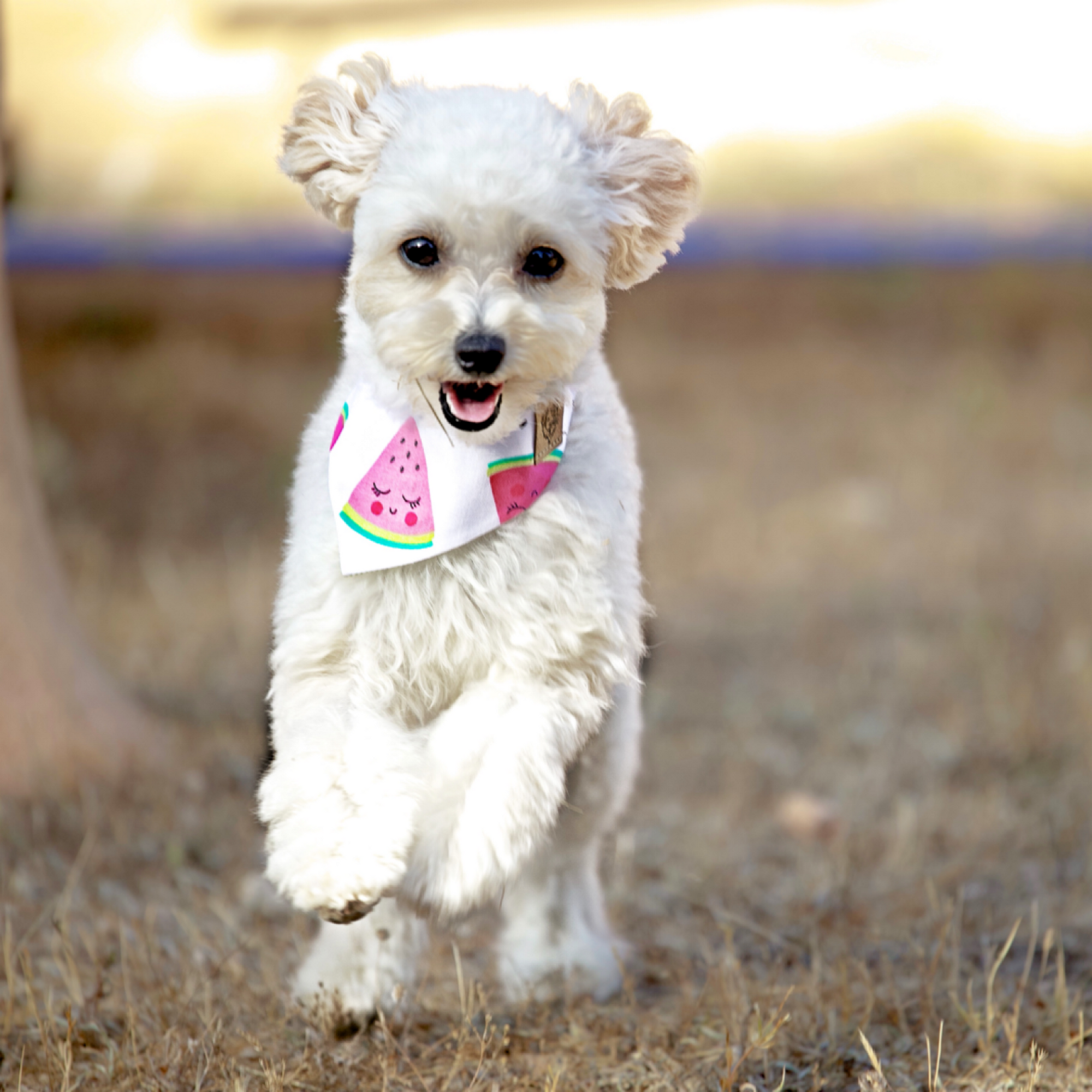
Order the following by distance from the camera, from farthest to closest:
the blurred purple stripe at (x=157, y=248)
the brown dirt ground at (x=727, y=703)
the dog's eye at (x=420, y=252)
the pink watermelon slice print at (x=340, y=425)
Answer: the blurred purple stripe at (x=157, y=248) → the brown dirt ground at (x=727, y=703) → the pink watermelon slice print at (x=340, y=425) → the dog's eye at (x=420, y=252)

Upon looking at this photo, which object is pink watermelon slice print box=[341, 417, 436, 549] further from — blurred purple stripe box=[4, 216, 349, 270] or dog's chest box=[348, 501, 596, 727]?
blurred purple stripe box=[4, 216, 349, 270]

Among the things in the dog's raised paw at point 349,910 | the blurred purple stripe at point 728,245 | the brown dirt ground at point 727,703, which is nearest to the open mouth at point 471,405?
the brown dirt ground at point 727,703

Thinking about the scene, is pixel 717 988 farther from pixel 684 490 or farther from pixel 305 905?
pixel 684 490

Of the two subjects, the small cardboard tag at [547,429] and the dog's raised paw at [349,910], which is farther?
the small cardboard tag at [547,429]

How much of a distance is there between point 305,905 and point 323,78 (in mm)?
1604

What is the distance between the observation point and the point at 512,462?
2.55 m

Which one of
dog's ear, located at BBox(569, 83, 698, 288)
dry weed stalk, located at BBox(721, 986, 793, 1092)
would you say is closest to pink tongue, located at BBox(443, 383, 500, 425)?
dog's ear, located at BBox(569, 83, 698, 288)

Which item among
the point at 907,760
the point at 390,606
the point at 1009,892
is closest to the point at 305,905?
the point at 390,606

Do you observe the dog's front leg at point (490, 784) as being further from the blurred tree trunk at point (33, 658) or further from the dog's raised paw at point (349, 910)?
the blurred tree trunk at point (33, 658)

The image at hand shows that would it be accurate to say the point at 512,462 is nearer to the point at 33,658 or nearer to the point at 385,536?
the point at 385,536

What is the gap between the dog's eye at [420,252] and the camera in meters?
2.48

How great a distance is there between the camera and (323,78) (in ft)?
8.37

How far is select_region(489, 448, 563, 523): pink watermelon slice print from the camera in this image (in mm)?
2545

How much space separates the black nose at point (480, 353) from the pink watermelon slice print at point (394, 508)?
0.26m
